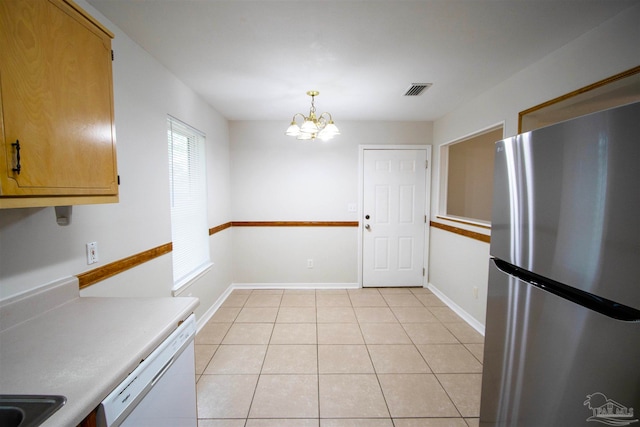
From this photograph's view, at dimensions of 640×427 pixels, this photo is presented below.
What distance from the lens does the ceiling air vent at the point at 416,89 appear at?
7.67 ft

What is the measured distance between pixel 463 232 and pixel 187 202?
298cm

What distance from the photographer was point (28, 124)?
2.78 feet

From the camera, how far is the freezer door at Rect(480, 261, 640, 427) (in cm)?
71

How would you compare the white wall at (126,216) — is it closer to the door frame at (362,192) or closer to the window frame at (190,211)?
the window frame at (190,211)

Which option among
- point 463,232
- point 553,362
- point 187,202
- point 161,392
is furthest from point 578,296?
point 187,202

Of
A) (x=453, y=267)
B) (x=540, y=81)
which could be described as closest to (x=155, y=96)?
(x=540, y=81)

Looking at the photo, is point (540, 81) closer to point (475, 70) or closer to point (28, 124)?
point (475, 70)

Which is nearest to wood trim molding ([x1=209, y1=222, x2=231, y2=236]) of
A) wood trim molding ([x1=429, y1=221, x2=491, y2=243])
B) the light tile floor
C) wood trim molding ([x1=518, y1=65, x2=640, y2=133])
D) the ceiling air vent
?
the light tile floor

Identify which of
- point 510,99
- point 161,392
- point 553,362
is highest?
point 510,99

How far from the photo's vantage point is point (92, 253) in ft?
4.52

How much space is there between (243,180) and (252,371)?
2419 millimetres

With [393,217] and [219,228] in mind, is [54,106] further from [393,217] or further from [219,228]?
[393,217]

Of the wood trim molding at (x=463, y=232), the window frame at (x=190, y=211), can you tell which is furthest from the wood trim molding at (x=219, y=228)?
the wood trim molding at (x=463, y=232)

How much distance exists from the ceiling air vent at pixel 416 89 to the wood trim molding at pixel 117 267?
2587 millimetres
